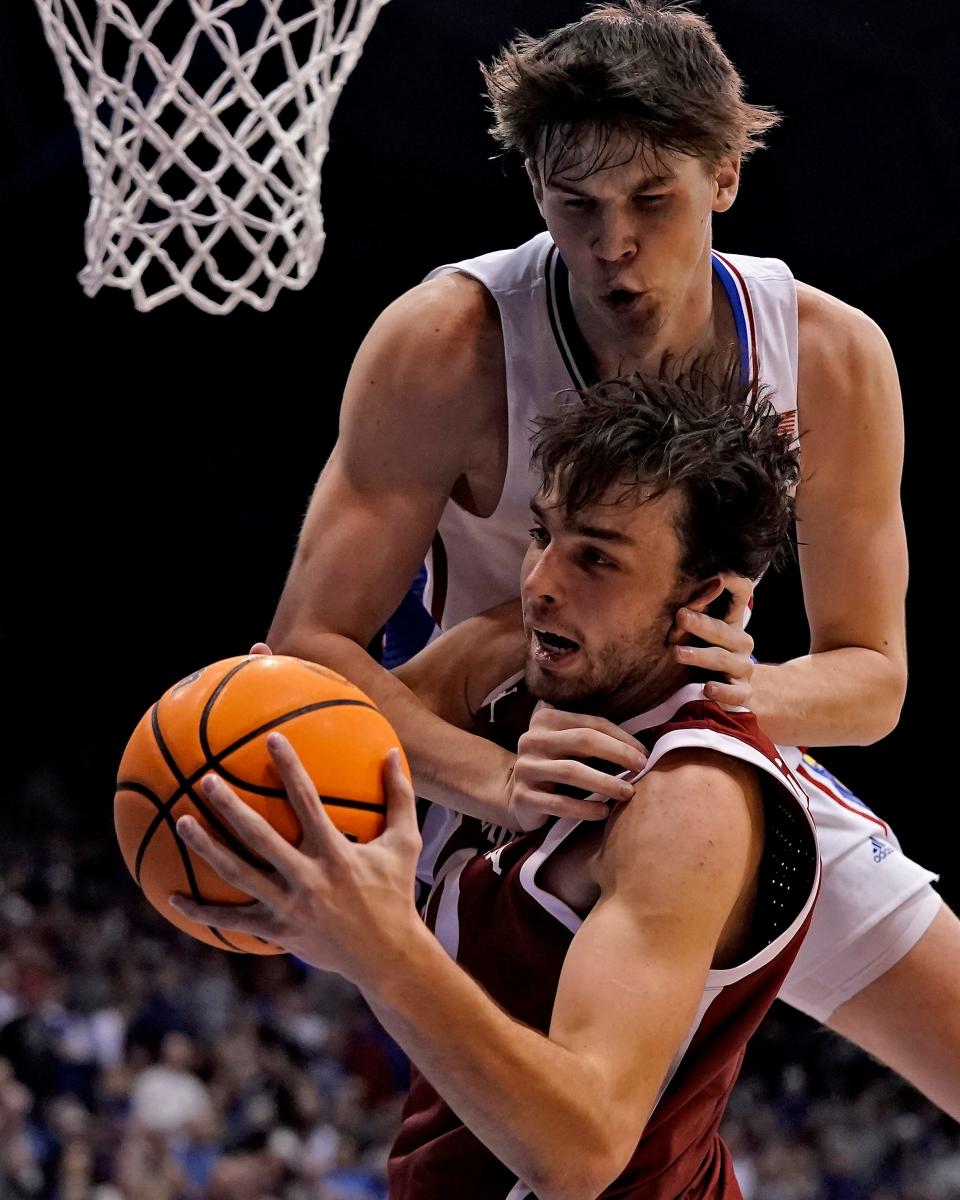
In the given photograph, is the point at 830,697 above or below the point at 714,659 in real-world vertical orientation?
below

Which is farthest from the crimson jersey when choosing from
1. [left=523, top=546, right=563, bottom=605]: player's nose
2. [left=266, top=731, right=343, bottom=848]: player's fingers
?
[left=266, top=731, right=343, bottom=848]: player's fingers

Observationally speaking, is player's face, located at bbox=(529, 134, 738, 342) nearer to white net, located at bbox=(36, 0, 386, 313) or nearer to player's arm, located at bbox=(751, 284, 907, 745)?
player's arm, located at bbox=(751, 284, 907, 745)

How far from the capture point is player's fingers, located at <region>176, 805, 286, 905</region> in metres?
1.74

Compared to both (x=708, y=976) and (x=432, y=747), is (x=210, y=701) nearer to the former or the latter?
(x=432, y=747)

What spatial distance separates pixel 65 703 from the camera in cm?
1111

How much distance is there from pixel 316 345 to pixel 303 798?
25.8ft

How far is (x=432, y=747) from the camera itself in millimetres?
2629

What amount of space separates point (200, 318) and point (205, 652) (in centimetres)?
237

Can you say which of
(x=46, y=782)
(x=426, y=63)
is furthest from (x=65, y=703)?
(x=426, y=63)

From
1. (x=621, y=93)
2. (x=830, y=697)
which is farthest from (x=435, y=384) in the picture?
(x=830, y=697)

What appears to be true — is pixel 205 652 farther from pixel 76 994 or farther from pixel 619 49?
pixel 619 49

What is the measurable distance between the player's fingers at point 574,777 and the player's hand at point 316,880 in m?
0.42

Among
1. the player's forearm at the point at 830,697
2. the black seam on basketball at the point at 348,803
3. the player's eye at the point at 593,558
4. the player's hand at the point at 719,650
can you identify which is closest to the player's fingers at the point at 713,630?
the player's hand at the point at 719,650

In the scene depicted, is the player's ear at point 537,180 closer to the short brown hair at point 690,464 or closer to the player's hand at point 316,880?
the short brown hair at point 690,464
